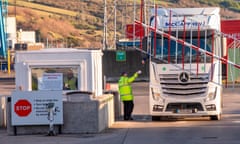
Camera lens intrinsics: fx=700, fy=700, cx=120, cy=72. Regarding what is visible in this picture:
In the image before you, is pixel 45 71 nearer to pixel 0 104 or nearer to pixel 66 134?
pixel 0 104

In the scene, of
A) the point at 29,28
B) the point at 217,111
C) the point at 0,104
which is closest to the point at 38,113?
the point at 0,104

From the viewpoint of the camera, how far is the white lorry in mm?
23266

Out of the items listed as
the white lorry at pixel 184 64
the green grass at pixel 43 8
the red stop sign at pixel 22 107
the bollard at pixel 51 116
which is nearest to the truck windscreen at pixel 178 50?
the white lorry at pixel 184 64

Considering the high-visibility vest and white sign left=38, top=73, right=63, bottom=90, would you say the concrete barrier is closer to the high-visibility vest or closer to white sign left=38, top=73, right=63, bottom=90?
white sign left=38, top=73, right=63, bottom=90

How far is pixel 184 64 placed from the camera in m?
23.2

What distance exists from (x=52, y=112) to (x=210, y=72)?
19.5 ft

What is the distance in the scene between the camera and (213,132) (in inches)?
800

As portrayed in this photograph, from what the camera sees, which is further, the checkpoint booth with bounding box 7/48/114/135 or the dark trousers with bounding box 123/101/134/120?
the dark trousers with bounding box 123/101/134/120

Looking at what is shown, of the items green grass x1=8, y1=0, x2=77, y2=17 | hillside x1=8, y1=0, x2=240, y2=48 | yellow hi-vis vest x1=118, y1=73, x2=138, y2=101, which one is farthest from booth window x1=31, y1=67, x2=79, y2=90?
green grass x1=8, y1=0, x2=77, y2=17

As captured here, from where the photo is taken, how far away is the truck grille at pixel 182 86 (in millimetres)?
23469

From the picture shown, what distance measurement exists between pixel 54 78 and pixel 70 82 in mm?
1006

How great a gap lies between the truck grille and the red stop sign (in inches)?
208

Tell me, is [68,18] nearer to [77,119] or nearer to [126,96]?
[126,96]

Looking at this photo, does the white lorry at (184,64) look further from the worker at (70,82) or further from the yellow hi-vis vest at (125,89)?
the worker at (70,82)
